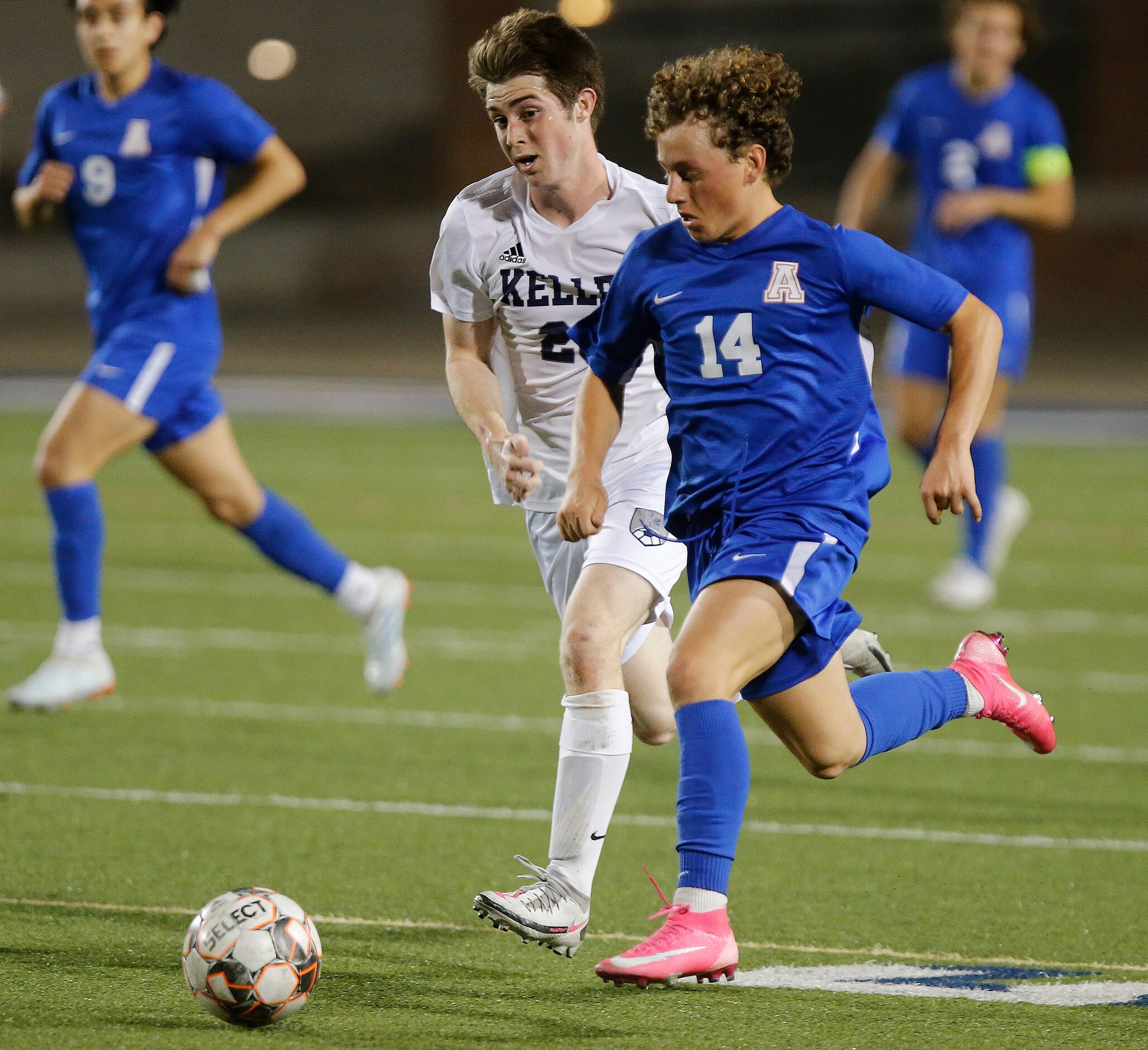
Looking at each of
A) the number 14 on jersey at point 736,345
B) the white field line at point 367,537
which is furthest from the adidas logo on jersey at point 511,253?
the white field line at point 367,537

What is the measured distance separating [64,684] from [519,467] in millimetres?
3228

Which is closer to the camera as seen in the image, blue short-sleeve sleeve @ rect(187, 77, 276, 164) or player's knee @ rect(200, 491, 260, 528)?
blue short-sleeve sleeve @ rect(187, 77, 276, 164)

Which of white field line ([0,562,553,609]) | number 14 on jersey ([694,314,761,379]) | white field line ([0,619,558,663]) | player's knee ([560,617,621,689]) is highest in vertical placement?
number 14 on jersey ([694,314,761,379])

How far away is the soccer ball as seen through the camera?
140 inches

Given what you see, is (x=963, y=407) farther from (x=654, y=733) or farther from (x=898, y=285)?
(x=654, y=733)

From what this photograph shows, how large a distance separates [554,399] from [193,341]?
2.80m

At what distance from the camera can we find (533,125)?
443 centimetres

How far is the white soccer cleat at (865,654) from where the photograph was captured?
15.6ft

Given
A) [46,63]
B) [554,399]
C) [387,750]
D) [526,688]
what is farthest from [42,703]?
[46,63]

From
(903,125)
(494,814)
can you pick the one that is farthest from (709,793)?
(903,125)

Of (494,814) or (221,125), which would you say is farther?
(221,125)

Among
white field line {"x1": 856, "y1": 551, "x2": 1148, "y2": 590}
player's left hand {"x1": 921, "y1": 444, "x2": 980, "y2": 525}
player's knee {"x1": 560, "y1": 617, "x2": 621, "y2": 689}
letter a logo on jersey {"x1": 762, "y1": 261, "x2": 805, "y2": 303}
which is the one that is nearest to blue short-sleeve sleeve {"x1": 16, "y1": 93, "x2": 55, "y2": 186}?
player's knee {"x1": 560, "y1": 617, "x2": 621, "y2": 689}

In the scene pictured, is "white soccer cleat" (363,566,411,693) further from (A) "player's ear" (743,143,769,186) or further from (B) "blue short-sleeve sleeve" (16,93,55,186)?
(A) "player's ear" (743,143,769,186)

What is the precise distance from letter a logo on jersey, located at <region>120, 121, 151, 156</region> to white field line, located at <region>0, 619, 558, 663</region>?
2.36 meters
